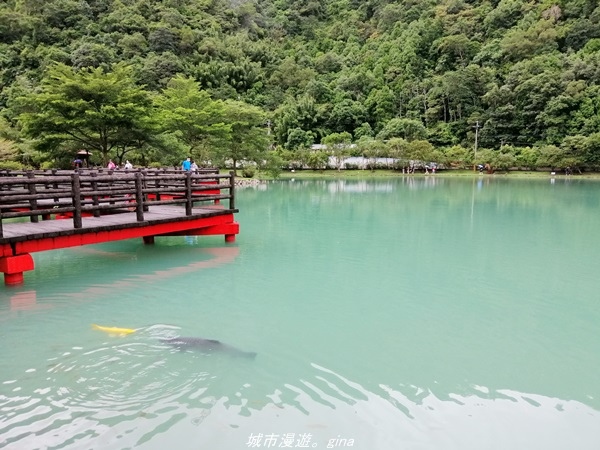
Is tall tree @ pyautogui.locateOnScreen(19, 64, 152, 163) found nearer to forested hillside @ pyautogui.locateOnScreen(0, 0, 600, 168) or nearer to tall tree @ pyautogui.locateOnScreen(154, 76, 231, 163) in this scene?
tall tree @ pyautogui.locateOnScreen(154, 76, 231, 163)

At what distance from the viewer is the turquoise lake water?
4.04 m

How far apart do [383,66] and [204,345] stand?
10381cm

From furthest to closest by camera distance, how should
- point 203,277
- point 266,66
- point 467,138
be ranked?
point 266,66 < point 467,138 < point 203,277

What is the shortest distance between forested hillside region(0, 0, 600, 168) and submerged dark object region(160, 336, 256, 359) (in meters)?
41.9

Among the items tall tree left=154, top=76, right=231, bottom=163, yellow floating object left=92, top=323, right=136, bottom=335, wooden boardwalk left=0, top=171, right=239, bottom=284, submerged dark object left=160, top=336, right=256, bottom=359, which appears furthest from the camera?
tall tree left=154, top=76, right=231, bottom=163

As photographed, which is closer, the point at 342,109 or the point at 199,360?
the point at 199,360

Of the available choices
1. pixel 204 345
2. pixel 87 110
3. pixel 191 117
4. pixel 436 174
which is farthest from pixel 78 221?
pixel 436 174

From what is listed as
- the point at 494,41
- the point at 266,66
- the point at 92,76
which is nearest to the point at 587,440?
the point at 92,76

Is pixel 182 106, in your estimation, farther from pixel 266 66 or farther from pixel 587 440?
pixel 266 66

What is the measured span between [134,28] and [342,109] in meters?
46.8

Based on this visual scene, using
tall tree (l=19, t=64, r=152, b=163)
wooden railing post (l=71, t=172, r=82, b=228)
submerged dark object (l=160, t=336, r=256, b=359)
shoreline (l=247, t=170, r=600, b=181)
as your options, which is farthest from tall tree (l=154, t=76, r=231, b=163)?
submerged dark object (l=160, t=336, r=256, b=359)

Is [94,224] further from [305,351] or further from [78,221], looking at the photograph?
[305,351]

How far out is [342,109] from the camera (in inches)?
3300

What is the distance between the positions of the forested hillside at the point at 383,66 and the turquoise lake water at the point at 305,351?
39321 mm
